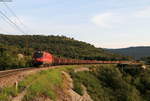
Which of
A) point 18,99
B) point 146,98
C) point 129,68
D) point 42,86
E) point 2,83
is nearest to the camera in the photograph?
point 18,99

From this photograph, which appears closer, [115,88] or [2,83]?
[2,83]

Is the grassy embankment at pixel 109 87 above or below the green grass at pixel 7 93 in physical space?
below

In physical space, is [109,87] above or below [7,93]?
below

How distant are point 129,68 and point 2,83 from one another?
8048cm

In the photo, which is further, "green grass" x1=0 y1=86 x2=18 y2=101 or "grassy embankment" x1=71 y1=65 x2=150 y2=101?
"grassy embankment" x1=71 y1=65 x2=150 y2=101

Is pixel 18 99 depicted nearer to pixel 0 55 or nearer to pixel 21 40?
pixel 0 55

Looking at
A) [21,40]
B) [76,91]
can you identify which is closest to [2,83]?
[76,91]

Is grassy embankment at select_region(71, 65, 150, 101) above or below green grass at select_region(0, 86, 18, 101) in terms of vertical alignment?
below

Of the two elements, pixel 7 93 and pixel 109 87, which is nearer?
pixel 7 93

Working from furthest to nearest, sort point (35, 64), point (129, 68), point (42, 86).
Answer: point (129, 68) < point (35, 64) < point (42, 86)

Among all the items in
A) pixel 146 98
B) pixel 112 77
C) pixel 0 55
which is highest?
pixel 0 55

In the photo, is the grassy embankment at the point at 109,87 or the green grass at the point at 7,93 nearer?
the green grass at the point at 7,93

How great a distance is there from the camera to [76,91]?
3150 centimetres

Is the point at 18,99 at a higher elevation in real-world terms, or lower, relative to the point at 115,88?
higher
